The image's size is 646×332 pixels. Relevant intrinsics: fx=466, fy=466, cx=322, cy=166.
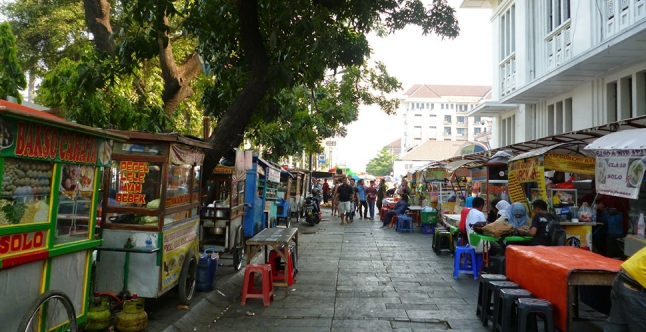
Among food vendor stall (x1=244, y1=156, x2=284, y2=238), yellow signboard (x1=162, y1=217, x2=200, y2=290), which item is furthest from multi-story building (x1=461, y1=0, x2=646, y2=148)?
yellow signboard (x1=162, y1=217, x2=200, y2=290)

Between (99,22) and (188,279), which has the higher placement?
(99,22)

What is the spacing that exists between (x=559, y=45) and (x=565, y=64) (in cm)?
187

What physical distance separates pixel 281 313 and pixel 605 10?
9.18 meters

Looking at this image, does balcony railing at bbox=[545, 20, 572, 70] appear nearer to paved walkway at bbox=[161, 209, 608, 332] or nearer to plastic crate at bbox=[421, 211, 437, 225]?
paved walkway at bbox=[161, 209, 608, 332]

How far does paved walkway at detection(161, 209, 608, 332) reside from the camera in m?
6.02

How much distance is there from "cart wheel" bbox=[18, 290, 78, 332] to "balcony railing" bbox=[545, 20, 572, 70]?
11.9 metres

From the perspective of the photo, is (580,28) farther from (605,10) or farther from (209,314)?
(209,314)

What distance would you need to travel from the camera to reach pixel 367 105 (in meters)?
25.2

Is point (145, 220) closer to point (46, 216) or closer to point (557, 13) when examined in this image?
point (46, 216)

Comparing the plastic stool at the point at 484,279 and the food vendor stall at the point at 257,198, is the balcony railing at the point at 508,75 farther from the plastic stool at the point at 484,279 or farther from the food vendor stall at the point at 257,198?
the plastic stool at the point at 484,279

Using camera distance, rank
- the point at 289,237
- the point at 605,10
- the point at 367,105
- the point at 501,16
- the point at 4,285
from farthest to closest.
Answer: the point at 367,105 < the point at 501,16 < the point at 605,10 < the point at 289,237 < the point at 4,285

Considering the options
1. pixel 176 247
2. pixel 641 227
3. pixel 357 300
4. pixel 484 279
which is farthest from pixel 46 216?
pixel 641 227

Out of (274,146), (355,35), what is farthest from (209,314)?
(274,146)

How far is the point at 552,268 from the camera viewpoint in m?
4.77
